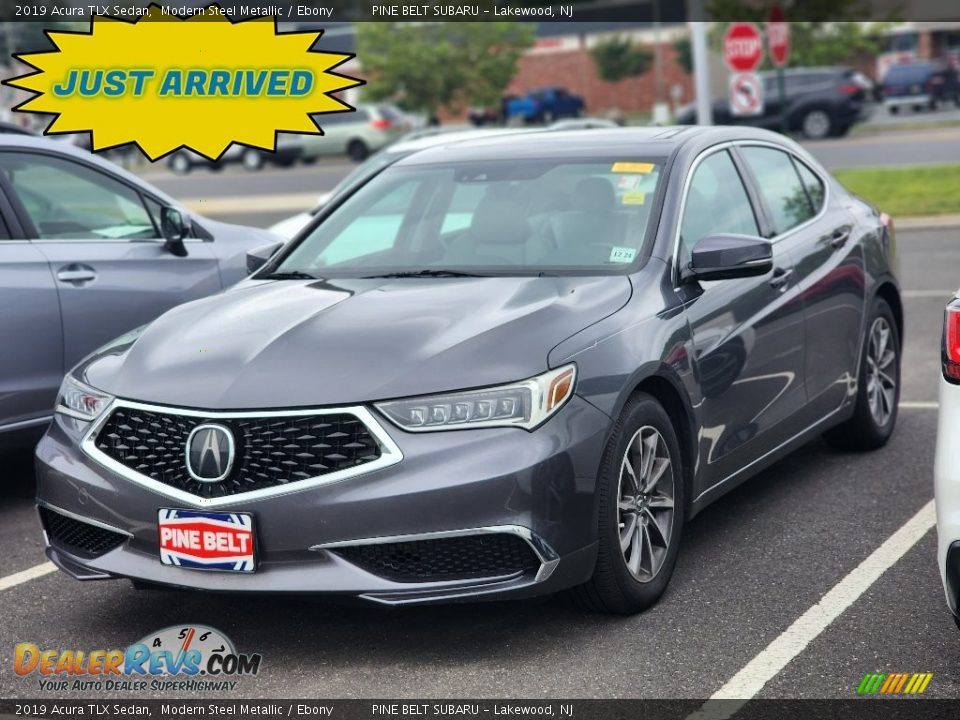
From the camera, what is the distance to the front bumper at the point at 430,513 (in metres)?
4.12

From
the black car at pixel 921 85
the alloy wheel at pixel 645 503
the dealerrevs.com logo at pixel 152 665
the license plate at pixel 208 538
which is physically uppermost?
the license plate at pixel 208 538

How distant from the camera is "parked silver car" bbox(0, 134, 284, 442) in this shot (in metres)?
6.44

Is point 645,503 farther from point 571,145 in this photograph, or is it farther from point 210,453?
point 571,145

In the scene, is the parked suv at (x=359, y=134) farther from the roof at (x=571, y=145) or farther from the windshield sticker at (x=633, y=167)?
the windshield sticker at (x=633, y=167)

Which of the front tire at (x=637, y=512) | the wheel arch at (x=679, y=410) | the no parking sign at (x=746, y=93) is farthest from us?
the no parking sign at (x=746, y=93)

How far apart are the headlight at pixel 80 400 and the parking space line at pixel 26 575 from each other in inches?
31.0

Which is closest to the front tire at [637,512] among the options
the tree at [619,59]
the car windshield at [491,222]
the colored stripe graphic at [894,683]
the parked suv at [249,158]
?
the car windshield at [491,222]

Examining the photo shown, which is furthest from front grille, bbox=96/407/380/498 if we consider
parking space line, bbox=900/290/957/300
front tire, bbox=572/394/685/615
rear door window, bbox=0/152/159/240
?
parking space line, bbox=900/290/957/300

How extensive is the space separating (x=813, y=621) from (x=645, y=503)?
2.13 ft

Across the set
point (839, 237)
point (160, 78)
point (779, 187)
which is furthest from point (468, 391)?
point (160, 78)

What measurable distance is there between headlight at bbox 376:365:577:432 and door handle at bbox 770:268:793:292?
181 centimetres

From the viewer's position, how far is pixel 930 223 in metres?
16.8

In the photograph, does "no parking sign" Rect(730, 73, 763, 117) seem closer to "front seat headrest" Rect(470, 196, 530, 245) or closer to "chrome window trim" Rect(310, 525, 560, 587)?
"front seat headrest" Rect(470, 196, 530, 245)

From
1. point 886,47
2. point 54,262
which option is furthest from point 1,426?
point 886,47
